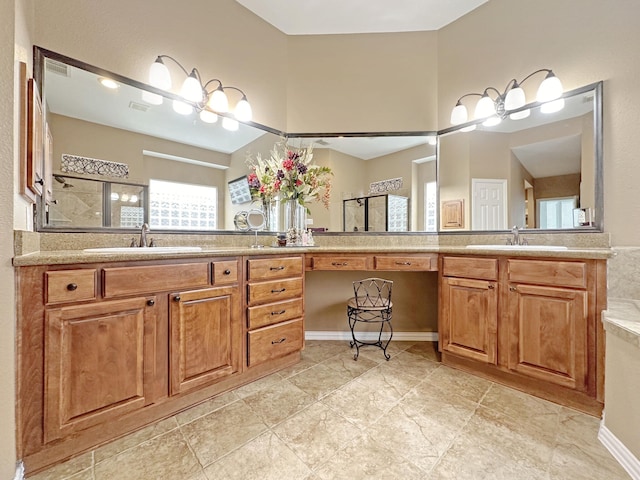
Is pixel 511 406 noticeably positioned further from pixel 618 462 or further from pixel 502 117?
pixel 502 117

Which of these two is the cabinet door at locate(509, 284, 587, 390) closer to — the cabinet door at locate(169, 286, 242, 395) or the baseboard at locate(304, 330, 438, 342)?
the baseboard at locate(304, 330, 438, 342)

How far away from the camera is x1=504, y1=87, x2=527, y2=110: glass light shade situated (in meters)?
2.04

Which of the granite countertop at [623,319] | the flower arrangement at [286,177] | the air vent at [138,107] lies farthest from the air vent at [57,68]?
the granite countertop at [623,319]

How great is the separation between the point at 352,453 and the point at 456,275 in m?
1.35

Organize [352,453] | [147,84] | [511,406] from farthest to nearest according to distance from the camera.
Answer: [147,84]
[511,406]
[352,453]

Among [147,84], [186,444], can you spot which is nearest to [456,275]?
[186,444]

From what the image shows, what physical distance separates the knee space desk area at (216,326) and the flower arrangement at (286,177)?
57 centimetres

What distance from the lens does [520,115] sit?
2.14 metres

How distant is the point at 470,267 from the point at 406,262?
0.44 metres

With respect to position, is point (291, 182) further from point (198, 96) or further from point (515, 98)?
point (515, 98)

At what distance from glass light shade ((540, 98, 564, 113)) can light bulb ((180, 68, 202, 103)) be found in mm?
2518

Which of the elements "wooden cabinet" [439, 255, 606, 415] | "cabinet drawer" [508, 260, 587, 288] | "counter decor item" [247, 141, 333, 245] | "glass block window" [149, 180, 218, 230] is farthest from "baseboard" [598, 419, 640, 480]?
"glass block window" [149, 180, 218, 230]

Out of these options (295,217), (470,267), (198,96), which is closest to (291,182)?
(295,217)

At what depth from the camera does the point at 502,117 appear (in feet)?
7.26
